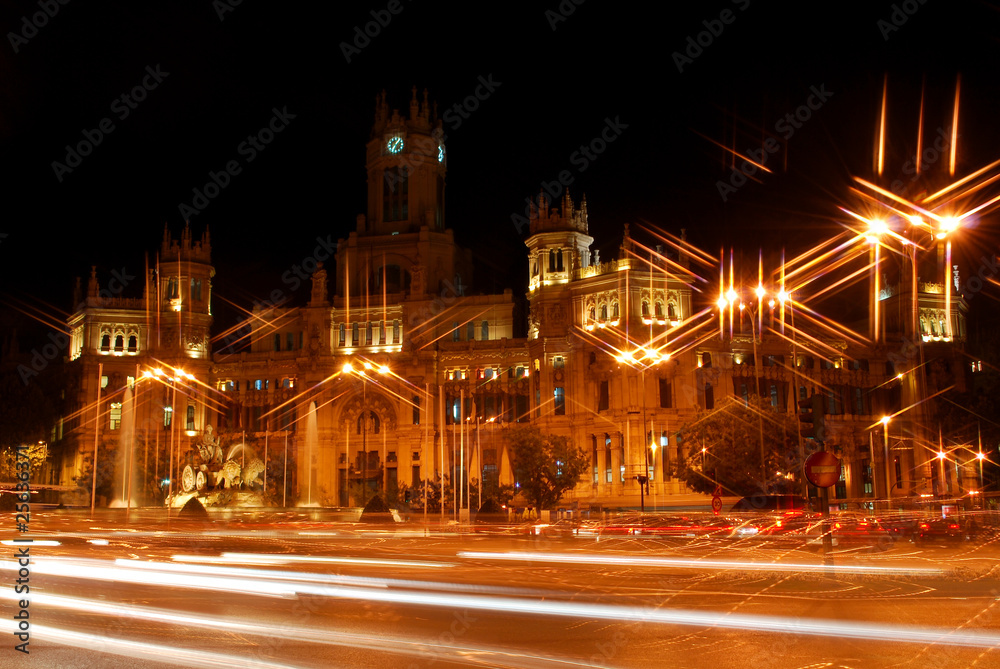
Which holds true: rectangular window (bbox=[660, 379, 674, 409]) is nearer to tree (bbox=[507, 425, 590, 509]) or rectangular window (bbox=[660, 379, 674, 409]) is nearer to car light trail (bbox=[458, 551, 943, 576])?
tree (bbox=[507, 425, 590, 509])

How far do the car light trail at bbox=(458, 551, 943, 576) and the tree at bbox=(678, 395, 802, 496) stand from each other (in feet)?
119

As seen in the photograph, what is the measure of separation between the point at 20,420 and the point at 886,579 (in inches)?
3088

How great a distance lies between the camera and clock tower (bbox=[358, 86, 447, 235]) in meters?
97.7

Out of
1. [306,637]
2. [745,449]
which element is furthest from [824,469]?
[745,449]

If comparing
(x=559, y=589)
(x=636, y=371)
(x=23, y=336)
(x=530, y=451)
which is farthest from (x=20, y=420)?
(x=559, y=589)

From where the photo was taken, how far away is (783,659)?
11305mm

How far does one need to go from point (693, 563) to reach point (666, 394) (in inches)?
2186

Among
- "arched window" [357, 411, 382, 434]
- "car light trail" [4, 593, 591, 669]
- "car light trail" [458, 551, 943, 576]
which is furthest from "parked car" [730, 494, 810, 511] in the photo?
"arched window" [357, 411, 382, 434]

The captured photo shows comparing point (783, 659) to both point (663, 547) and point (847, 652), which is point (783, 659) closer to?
point (847, 652)

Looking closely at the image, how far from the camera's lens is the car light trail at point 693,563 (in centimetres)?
2148

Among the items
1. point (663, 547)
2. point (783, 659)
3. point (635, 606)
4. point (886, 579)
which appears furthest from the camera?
point (663, 547)

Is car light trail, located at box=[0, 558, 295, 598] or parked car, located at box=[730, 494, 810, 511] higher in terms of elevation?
car light trail, located at box=[0, 558, 295, 598]

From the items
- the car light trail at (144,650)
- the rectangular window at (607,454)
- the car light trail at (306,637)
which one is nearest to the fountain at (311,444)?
the rectangular window at (607,454)

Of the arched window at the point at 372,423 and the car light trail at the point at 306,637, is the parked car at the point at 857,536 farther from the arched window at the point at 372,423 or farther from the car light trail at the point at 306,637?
the arched window at the point at 372,423
